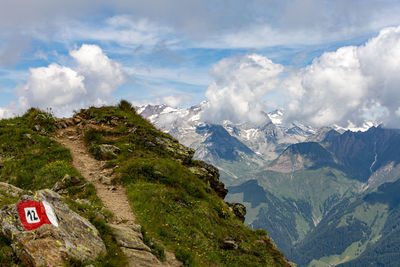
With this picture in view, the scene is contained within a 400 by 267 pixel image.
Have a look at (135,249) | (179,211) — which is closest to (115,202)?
(179,211)

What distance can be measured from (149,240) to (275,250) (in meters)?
15.7

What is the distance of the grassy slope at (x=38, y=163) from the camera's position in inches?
752

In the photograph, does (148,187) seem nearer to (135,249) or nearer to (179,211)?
(179,211)

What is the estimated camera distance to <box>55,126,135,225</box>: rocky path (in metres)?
22.5

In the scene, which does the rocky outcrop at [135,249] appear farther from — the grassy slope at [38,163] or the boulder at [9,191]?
the boulder at [9,191]

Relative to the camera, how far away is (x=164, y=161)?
31.5 metres

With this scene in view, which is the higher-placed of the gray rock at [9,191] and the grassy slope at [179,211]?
the gray rock at [9,191]

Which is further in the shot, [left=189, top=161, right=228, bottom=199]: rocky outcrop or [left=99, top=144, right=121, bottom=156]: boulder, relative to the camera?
[left=189, top=161, right=228, bottom=199]: rocky outcrop

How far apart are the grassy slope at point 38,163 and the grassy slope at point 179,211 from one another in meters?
3.77

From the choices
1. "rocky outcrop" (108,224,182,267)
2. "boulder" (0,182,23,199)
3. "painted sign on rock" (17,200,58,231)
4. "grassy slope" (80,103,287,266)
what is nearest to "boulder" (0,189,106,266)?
"painted sign on rock" (17,200,58,231)

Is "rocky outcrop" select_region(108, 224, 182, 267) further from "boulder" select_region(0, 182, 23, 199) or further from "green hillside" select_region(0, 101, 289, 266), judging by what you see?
"boulder" select_region(0, 182, 23, 199)

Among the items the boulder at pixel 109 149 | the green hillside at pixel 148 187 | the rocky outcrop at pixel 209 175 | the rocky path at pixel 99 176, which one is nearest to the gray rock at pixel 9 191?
the green hillside at pixel 148 187

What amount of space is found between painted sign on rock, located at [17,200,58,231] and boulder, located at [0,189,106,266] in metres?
0.15

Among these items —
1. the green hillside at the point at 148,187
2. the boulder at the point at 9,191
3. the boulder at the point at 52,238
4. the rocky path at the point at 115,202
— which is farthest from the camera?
the green hillside at the point at 148,187
